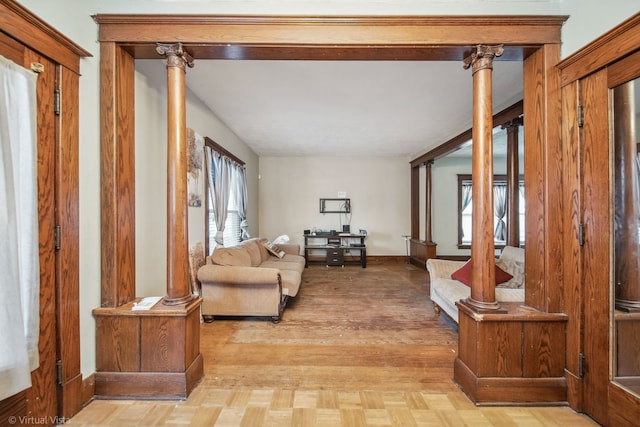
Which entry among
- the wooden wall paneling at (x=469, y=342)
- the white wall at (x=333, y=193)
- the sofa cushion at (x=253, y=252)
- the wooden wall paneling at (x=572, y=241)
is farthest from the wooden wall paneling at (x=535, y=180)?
the white wall at (x=333, y=193)

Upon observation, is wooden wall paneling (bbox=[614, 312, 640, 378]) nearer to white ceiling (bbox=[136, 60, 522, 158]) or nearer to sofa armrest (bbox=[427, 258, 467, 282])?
sofa armrest (bbox=[427, 258, 467, 282])

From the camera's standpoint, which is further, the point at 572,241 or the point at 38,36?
the point at 572,241

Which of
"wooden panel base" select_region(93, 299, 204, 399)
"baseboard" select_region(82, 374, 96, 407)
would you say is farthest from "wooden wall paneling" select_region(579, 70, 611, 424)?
"baseboard" select_region(82, 374, 96, 407)

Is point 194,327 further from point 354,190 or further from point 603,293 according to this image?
point 354,190

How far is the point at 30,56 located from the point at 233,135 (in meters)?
3.33

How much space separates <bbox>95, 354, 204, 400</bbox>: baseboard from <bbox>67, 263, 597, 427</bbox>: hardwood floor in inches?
1.7

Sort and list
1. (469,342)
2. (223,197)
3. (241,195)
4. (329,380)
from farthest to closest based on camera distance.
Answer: (241,195)
(223,197)
(329,380)
(469,342)

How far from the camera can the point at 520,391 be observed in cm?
170

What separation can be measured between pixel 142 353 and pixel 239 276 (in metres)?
1.27

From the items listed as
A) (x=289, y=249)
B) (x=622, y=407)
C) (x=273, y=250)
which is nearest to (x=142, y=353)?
(x=622, y=407)

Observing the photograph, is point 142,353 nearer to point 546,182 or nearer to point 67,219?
point 67,219

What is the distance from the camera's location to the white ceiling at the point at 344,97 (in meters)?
2.60

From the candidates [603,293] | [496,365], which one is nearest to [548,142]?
[603,293]

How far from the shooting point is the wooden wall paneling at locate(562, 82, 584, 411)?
1.66 m
